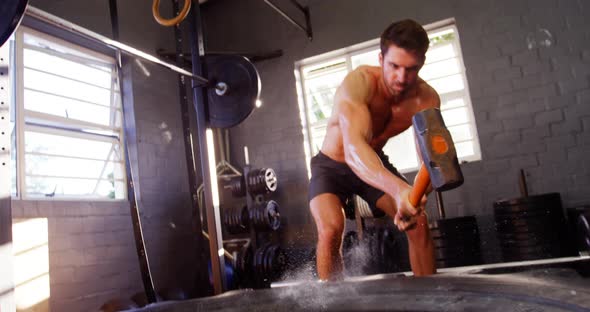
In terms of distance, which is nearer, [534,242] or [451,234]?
[534,242]

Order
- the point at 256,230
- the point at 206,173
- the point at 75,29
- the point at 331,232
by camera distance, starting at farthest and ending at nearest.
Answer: the point at 256,230 → the point at 206,173 → the point at 331,232 → the point at 75,29

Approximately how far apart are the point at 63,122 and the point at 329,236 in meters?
2.80

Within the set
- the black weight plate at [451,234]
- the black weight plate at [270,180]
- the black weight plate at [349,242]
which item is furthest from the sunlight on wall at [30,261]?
the black weight plate at [451,234]

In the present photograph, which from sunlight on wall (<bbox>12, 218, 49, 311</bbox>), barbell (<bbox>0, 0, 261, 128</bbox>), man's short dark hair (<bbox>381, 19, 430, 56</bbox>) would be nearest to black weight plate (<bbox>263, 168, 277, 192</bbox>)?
barbell (<bbox>0, 0, 261, 128</bbox>)

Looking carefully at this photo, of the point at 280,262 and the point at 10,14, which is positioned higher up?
the point at 10,14

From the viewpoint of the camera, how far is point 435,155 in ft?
4.01

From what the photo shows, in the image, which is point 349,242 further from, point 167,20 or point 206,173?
point 167,20

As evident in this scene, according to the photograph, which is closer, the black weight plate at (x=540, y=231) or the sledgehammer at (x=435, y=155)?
the sledgehammer at (x=435, y=155)

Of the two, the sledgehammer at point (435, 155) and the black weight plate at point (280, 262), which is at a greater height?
the sledgehammer at point (435, 155)

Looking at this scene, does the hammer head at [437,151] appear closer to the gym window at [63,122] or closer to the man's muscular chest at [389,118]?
the man's muscular chest at [389,118]

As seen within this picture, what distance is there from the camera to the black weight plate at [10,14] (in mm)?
1390

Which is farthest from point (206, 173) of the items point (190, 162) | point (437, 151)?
point (437, 151)

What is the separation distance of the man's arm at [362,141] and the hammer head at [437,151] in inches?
6.0

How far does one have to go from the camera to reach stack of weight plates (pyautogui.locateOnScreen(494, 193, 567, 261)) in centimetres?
327
